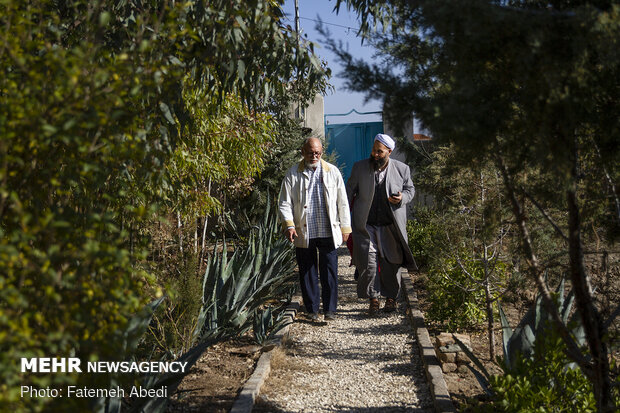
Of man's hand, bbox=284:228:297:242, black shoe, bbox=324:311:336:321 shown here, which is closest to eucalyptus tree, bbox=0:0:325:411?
man's hand, bbox=284:228:297:242

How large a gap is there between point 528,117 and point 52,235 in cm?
182

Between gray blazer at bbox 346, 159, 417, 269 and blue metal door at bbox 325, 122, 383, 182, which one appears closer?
gray blazer at bbox 346, 159, 417, 269

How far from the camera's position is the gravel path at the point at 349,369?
4086mm

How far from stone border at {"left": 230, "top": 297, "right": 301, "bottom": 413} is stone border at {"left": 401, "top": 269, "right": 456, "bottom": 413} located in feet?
3.88

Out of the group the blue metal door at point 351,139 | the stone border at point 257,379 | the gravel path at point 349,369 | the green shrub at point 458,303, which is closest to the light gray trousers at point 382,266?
the gravel path at point 349,369

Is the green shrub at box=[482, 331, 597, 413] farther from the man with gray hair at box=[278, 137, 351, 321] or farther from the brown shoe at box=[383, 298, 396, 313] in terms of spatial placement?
the brown shoe at box=[383, 298, 396, 313]

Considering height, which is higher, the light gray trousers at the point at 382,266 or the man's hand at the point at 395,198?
the man's hand at the point at 395,198

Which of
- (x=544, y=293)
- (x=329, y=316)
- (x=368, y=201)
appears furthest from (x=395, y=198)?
(x=544, y=293)

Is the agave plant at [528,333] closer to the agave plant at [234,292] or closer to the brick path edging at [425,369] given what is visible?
the brick path edging at [425,369]

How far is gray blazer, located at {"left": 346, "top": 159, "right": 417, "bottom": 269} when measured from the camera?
21.7 feet

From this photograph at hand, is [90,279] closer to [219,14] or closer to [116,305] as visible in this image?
[116,305]

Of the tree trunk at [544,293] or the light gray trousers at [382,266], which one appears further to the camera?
the light gray trousers at [382,266]

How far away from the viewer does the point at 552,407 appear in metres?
3.14

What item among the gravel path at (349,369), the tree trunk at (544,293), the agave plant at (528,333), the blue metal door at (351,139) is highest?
the blue metal door at (351,139)
